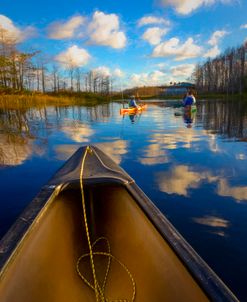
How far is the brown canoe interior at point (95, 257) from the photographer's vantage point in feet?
7.24

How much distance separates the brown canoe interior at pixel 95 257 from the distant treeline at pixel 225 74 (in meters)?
74.1

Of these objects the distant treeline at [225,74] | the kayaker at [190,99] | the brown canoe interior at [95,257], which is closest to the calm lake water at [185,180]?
the brown canoe interior at [95,257]

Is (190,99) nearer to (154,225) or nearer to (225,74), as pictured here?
(154,225)

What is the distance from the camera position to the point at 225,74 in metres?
82.2

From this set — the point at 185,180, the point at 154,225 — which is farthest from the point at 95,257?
the point at 185,180

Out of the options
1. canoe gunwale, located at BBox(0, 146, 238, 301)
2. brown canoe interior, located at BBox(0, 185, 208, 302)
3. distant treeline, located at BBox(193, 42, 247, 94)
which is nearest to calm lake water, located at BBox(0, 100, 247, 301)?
brown canoe interior, located at BBox(0, 185, 208, 302)

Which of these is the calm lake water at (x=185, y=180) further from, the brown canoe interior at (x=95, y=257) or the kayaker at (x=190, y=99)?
the kayaker at (x=190, y=99)

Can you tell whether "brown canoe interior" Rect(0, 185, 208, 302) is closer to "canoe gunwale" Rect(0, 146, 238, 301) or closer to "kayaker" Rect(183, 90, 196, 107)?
"canoe gunwale" Rect(0, 146, 238, 301)

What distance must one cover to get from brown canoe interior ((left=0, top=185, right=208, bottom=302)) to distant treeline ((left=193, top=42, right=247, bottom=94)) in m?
74.1

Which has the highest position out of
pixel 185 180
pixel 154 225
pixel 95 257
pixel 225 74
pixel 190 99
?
pixel 225 74

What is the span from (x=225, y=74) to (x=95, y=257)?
291ft

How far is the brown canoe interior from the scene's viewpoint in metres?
2.21

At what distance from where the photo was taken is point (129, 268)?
298 cm

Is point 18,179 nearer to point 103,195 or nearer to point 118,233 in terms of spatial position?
point 103,195
